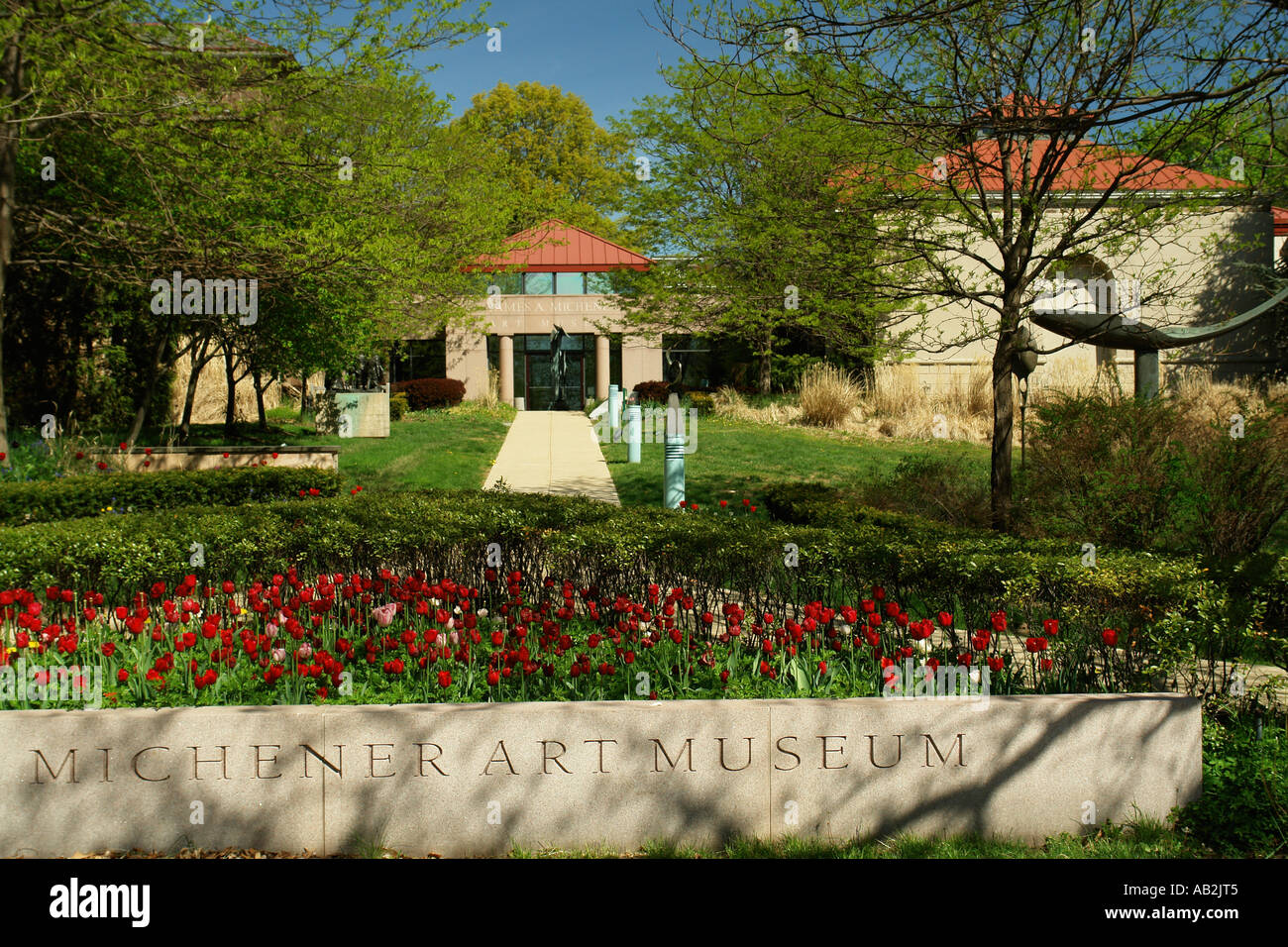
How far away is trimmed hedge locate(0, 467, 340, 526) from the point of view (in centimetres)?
891

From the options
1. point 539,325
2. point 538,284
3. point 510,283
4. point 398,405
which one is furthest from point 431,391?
point 538,284

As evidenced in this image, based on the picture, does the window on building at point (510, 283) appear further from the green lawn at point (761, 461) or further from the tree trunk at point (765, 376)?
the green lawn at point (761, 461)

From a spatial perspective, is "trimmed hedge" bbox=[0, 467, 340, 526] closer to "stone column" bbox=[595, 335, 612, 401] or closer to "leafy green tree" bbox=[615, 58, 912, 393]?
"leafy green tree" bbox=[615, 58, 912, 393]

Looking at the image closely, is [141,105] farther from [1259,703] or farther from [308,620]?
[1259,703]

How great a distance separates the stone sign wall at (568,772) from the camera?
12.4 feet

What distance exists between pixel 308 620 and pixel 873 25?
197 inches

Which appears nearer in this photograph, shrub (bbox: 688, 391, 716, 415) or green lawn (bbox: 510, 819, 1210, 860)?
green lawn (bbox: 510, 819, 1210, 860)

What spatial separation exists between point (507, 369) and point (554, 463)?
58.2ft

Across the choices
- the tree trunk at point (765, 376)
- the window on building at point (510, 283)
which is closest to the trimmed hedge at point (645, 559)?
the tree trunk at point (765, 376)

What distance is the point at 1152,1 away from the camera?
6.55 meters

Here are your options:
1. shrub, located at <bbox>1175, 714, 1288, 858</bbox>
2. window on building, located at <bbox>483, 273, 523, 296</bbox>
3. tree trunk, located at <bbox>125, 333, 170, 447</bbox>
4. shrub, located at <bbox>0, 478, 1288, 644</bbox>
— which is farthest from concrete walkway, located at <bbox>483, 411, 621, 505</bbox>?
window on building, located at <bbox>483, 273, 523, 296</bbox>

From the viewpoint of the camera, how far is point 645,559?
5742mm

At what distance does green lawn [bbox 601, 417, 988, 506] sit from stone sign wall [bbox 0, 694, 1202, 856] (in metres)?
6.63

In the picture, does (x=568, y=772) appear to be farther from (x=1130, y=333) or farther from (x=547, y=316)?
(x=547, y=316)
